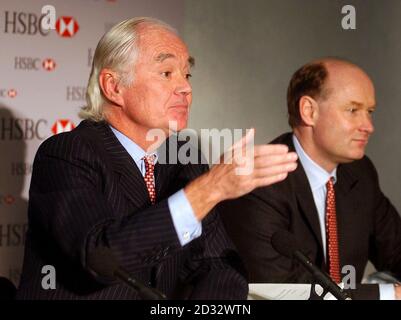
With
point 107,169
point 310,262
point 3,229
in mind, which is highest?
point 107,169

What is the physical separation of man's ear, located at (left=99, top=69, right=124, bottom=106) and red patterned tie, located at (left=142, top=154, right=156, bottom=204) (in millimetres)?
165

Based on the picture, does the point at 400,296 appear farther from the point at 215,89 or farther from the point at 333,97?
the point at 215,89

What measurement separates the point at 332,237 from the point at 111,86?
34.6 inches

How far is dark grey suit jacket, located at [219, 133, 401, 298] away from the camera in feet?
6.67

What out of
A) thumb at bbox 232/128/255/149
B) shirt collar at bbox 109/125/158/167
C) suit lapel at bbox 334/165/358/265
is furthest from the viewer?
suit lapel at bbox 334/165/358/265

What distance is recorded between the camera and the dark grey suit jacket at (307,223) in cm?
203

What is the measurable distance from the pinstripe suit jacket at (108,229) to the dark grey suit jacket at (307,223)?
1.08ft

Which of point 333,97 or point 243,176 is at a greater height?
point 333,97

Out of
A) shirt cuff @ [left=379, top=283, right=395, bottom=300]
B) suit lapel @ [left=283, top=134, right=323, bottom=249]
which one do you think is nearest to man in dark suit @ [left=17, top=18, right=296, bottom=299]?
shirt cuff @ [left=379, top=283, right=395, bottom=300]

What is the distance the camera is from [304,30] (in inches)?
122

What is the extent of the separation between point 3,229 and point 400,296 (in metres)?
1.53

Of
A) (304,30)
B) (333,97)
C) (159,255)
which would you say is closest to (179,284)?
(159,255)

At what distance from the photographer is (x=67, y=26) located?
264 centimetres

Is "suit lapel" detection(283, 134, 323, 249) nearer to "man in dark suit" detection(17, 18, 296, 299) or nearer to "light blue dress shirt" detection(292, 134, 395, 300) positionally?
"light blue dress shirt" detection(292, 134, 395, 300)
